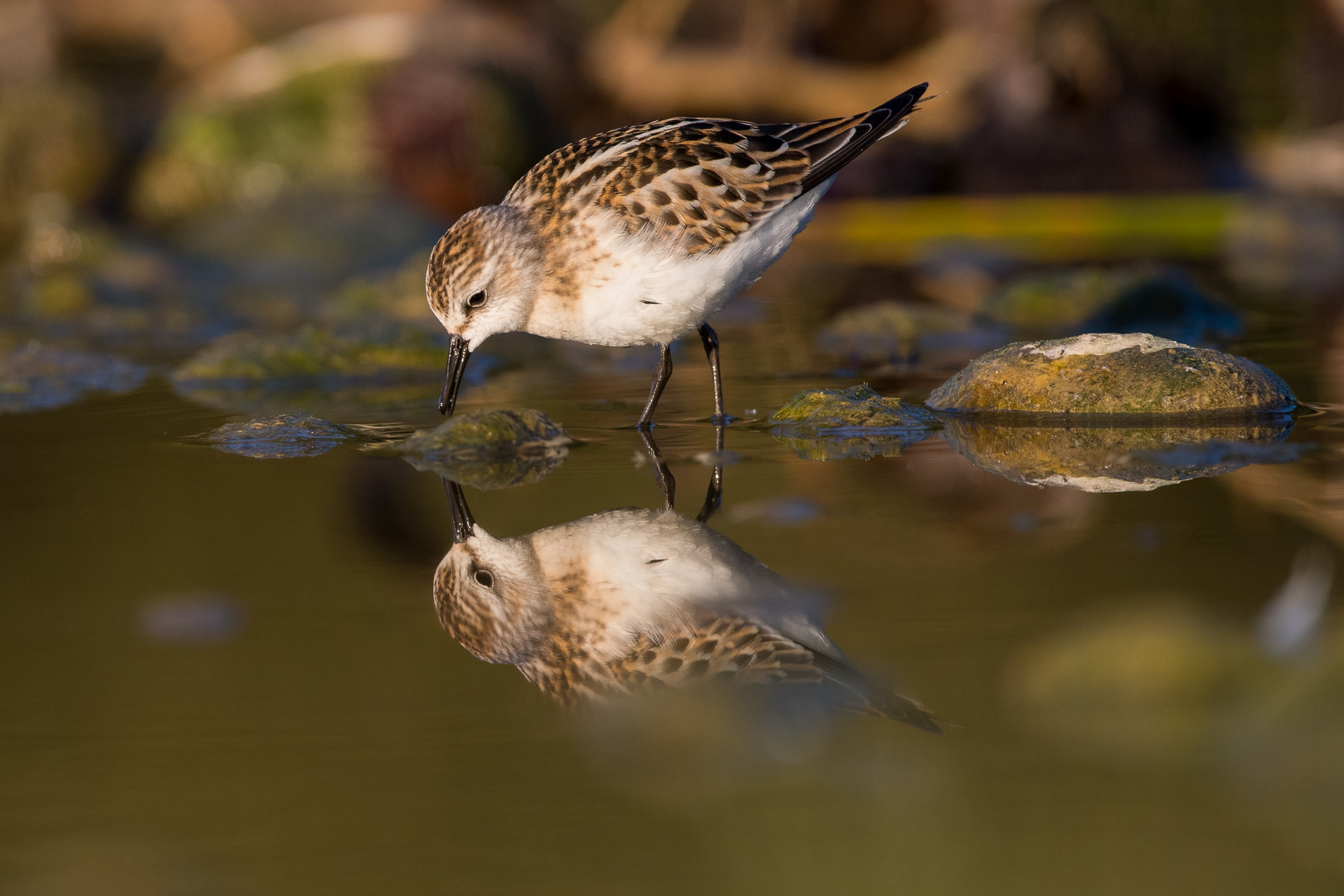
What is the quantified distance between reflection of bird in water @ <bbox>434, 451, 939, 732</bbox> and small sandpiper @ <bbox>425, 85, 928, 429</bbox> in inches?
43.4

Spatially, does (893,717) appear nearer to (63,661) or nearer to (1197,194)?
(63,661)

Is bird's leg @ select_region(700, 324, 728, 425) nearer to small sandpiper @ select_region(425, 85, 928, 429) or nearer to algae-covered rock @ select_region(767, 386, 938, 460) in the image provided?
small sandpiper @ select_region(425, 85, 928, 429)

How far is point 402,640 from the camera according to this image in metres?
3.52

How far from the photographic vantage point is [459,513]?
15.0ft

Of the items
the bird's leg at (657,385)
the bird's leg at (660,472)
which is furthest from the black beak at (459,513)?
the bird's leg at (657,385)

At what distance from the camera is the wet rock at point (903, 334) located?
7336 millimetres

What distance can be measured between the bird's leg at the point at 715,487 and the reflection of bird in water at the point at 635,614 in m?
0.10

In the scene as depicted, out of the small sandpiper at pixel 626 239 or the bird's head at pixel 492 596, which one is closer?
the bird's head at pixel 492 596

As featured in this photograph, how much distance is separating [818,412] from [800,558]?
65.5 inches

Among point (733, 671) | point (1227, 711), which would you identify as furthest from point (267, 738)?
point (1227, 711)

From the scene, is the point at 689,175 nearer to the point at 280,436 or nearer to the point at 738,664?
the point at 280,436

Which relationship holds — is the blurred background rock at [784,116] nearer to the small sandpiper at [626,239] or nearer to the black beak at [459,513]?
the small sandpiper at [626,239]

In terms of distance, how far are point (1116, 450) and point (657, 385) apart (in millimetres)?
1697

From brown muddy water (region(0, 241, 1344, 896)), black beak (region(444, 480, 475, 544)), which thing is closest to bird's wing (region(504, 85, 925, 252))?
brown muddy water (region(0, 241, 1344, 896))
